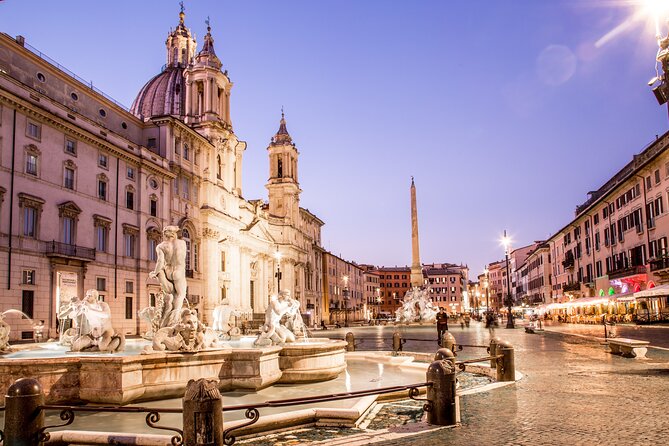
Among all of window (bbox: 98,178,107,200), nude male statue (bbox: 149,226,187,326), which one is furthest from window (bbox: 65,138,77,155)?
nude male statue (bbox: 149,226,187,326)

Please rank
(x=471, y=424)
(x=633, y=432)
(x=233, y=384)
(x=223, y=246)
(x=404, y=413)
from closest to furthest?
(x=633, y=432)
(x=471, y=424)
(x=404, y=413)
(x=233, y=384)
(x=223, y=246)

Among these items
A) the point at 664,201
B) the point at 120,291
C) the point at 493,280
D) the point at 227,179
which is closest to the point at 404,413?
the point at 120,291

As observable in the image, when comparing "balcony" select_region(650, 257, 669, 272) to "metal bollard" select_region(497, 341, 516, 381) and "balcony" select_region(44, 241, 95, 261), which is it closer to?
"metal bollard" select_region(497, 341, 516, 381)

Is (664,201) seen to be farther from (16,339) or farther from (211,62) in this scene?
(211,62)

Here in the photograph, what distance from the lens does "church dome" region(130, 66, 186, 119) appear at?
209ft

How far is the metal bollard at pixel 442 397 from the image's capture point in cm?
814

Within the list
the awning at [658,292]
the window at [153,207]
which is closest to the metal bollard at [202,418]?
the awning at [658,292]

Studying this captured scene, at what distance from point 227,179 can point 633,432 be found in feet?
169

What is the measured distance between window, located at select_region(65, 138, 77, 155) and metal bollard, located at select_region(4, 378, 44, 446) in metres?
29.5

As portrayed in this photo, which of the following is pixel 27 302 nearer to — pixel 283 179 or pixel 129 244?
pixel 129 244

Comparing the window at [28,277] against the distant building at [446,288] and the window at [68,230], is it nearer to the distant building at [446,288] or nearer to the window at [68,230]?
the window at [68,230]

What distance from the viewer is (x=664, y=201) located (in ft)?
122

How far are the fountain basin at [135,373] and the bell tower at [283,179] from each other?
2569 inches

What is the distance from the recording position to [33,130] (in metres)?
30.3
